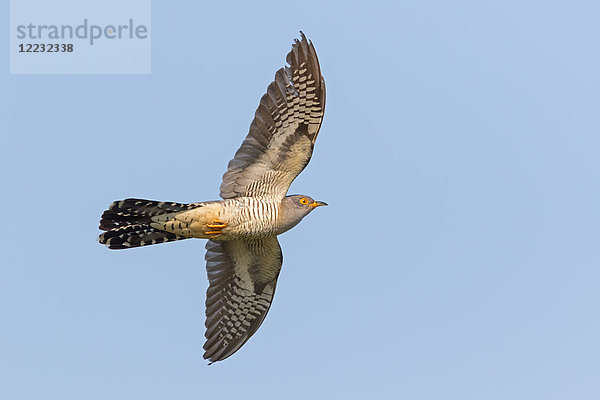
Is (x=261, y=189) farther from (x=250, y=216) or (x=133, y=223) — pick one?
(x=133, y=223)

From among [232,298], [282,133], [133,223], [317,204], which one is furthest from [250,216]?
[232,298]

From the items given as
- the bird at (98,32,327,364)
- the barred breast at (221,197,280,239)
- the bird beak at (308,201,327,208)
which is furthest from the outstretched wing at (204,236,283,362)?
the bird beak at (308,201,327,208)

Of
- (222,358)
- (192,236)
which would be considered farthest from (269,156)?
(222,358)

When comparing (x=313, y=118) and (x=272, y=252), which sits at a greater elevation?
(x=313, y=118)

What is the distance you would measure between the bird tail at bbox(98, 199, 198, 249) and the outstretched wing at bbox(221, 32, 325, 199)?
2.77 feet

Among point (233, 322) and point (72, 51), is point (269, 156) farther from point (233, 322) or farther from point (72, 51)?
point (72, 51)

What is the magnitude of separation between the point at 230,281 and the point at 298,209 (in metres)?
2.00

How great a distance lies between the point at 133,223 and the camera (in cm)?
1233

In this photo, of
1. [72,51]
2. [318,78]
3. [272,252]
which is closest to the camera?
[318,78]

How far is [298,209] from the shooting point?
12.4 meters

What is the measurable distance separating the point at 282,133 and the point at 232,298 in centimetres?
290

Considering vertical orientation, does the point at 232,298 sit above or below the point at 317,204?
below

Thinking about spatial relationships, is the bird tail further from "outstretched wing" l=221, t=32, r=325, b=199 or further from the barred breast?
"outstretched wing" l=221, t=32, r=325, b=199

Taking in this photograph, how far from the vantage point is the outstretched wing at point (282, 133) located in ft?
39.5
